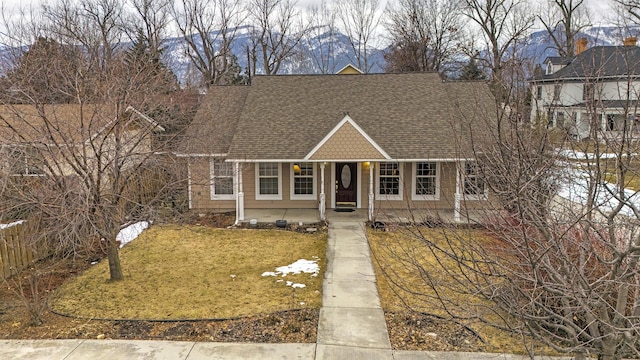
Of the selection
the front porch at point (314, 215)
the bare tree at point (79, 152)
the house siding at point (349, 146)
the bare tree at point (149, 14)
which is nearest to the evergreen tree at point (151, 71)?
the bare tree at point (79, 152)

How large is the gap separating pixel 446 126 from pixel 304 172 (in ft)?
18.7

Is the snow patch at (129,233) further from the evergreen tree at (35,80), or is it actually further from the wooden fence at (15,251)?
the evergreen tree at (35,80)

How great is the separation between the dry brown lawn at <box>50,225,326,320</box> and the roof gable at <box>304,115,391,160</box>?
10.3ft

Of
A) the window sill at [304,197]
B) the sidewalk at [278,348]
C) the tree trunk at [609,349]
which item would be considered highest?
the tree trunk at [609,349]

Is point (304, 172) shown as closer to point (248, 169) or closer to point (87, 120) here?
point (248, 169)

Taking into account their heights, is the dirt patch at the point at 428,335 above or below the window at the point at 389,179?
below

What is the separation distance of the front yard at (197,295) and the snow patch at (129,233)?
33 cm

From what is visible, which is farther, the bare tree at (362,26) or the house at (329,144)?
the bare tree at (362,26)

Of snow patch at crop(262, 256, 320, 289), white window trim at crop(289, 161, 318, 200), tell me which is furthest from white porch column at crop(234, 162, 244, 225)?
snow patch at crop(262, 256, 320, 289)

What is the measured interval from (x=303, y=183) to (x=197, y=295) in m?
8.84

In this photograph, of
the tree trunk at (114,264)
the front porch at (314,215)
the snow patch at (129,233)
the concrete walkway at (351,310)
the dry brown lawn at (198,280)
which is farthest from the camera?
the front porch at (314,215)

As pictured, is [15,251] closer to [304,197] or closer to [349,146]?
[304,197]

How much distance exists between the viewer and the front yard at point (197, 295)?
8281 millimetres

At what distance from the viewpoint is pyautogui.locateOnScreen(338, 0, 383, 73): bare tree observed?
47125 mm
